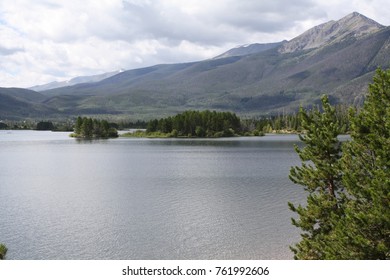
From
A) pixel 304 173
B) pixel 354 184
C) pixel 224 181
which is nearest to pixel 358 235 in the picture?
pixel 354 184

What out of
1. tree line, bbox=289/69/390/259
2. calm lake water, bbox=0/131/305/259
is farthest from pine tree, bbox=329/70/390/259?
calm lake water, bbox=0/131/305/259

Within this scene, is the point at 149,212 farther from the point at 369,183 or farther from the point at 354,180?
the point at 369,183

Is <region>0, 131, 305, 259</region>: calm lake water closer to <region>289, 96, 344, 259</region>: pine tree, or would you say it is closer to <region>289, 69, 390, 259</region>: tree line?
<region>289, 96, 344, 259</region>: pine tree

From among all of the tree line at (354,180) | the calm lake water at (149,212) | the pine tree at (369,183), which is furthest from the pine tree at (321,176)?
the calm lake water at (149,212)

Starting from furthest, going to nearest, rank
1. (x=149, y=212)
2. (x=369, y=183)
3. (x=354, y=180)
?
(x=149, y=212)
(x=354, y=180)
(x=369, y=183)

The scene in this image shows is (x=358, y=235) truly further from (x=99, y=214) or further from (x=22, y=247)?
(x=99, y=214)

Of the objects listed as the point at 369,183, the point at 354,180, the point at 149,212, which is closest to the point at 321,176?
the point at 354,180

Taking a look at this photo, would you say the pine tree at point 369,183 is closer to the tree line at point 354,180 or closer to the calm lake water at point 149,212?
the tree line at point 354,180

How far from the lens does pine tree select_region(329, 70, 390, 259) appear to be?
22.4 m

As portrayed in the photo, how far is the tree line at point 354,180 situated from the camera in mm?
22734

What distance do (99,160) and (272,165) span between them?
4455 cm

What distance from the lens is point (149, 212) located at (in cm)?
5331

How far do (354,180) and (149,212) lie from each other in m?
32.0
